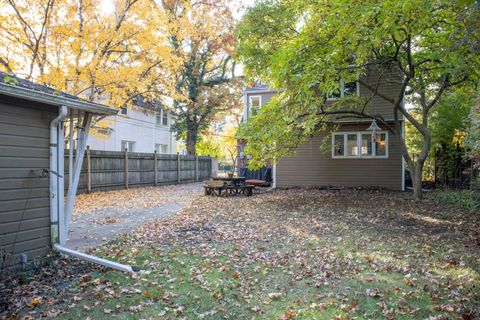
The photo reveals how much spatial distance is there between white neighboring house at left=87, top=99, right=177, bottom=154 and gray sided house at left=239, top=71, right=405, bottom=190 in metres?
10.6

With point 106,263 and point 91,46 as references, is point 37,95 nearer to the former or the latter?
point 106,263

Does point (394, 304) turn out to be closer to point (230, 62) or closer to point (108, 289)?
point (108, 289)

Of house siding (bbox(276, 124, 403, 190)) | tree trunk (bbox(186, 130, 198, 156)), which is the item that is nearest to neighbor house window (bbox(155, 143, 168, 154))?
tree trunk (bbox(186, 130, 198, 156))

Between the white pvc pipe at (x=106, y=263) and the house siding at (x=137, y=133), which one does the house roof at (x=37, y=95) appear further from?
the house siding at (x=137, y=133)

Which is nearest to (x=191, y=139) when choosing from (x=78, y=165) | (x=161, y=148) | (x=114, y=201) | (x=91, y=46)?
(x=161, y=148)

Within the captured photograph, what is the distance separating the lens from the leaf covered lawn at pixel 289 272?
3738 millimetres

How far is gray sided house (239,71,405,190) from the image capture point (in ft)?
48.7

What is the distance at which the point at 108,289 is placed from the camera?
4180 millimetres

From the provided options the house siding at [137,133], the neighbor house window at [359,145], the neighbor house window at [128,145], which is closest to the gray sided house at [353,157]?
the neighbor house window at [359,145]

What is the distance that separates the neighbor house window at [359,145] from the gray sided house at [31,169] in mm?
12354

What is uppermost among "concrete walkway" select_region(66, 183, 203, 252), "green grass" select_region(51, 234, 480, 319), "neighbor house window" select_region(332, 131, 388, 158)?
"neighbor house window" select_region(332, 131, 388, 158)

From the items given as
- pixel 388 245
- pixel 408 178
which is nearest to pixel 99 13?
pixel 388 245

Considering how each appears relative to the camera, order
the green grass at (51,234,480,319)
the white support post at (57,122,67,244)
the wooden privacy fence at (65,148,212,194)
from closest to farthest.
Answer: the green grass at (51,234,480,319), the white support post at (57,122,67,244), the wooden privacy fence at (65,148,212,194)

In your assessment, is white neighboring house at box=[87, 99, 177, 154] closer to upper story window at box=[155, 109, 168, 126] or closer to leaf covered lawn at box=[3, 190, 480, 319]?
upper story window at box=[155, 109, 168, 126]
